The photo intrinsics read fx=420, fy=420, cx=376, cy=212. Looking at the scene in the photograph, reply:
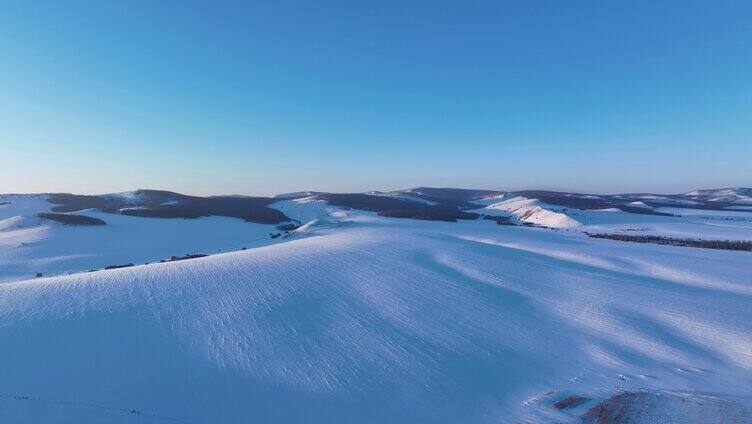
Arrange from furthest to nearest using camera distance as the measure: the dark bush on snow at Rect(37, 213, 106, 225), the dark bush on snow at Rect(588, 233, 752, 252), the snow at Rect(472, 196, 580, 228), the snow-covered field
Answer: the snow at Rect(472, 196, 580, 228), the dark bush on snow at Rect(37, 213, 106, 225), the dark bush on snow at Rect(588, 233, 752, 252), the snow-covered field

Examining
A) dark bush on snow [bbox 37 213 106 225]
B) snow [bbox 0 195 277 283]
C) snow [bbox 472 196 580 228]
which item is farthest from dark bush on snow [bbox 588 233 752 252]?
dark bush on snow [bbox 37 213 106 225]

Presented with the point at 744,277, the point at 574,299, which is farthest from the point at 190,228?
the point at 744,277

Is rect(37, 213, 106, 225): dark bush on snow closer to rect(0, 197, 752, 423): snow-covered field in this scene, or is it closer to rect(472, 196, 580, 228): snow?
rect(0, 197, 752, 423): snow-covered field

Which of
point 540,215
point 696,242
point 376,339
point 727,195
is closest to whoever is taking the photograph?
point 376,339

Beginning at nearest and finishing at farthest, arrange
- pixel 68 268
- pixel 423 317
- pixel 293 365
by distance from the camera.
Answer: pixel 293 365
pixel 423 317
pixel 68 268

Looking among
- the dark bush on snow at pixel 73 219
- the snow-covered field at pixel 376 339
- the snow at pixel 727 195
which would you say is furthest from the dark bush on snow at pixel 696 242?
the snow at pixel 727 195

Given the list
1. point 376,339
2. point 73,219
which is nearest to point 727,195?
point 376,339

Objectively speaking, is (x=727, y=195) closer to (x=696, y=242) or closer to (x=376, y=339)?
(x=696, y=242)

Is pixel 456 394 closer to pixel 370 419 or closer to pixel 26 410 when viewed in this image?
pixel 370 419
